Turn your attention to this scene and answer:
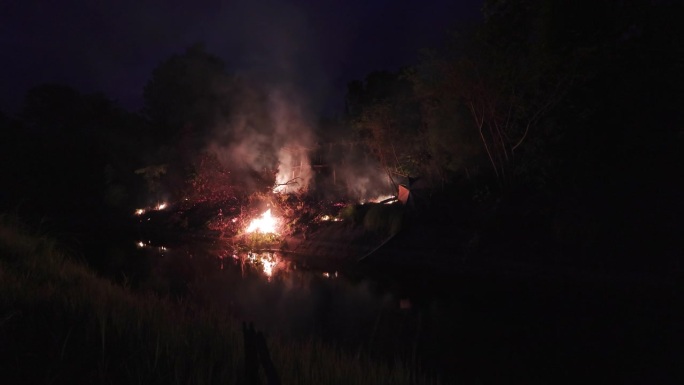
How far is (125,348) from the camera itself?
4918 millimetres

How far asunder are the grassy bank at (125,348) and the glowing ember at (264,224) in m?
12.4

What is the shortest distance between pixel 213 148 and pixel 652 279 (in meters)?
21.1

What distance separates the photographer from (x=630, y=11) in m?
14.5

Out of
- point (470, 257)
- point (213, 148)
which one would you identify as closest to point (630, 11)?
point (470, 257)

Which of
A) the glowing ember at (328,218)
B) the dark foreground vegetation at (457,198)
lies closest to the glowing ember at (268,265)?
the dark foreground vegetation at (457,198)

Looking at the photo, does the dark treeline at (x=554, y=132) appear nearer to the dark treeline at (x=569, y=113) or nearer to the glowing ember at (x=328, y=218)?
the dark treeline at (x=569, y=113)

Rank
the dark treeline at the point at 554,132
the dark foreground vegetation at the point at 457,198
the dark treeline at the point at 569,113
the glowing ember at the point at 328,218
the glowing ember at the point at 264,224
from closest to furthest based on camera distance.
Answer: the dark foreground vegetation at the point at 457,198 → the dark treeline at the point at 554,132 → the dark treeline at the point at 569,113 → the glowing ember at the point at 328,218 → the glowing ember at the point at 264,224

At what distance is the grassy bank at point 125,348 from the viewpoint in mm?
4316

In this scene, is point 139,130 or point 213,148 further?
point 139,130

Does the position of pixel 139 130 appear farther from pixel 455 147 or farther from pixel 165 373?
pixel 165 373

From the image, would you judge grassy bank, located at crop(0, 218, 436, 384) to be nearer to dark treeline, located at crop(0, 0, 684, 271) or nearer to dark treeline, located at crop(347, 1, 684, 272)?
dark treeline, located at crop(0, 0, 684, 271)

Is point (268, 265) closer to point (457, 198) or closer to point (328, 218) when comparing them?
point (328, 218)

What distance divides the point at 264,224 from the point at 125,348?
14717 millimetres

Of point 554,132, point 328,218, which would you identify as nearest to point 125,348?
point 328,218
